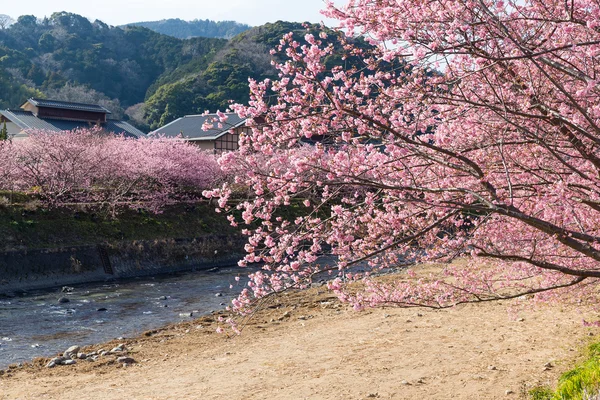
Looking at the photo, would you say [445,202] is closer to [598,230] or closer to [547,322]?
[598,230]

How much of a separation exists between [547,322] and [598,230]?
4.41 m

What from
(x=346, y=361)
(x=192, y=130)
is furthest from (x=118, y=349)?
(x=192, y=130)

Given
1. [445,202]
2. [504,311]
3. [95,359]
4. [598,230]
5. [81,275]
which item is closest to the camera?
[445,202]

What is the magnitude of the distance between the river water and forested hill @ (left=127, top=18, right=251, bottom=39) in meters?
162

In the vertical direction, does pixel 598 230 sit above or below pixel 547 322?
above

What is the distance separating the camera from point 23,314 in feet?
46.6

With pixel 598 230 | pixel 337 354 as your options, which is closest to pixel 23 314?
pixel 337 354

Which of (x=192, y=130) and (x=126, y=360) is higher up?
(x=192, y=130)

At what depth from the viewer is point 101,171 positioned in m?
25.0

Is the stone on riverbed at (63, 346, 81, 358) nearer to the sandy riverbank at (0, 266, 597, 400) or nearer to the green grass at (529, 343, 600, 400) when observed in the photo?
the sandy riverbank at (0, 266, 597, 400)

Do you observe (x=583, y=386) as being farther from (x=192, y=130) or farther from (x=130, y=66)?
(x=130, y=66)

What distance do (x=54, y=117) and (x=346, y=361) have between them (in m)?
38.5

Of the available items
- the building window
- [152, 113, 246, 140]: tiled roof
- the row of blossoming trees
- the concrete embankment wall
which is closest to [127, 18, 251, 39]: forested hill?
[152, 113, 246, 140]: tiled roof

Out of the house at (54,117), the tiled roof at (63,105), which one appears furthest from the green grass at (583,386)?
the tiled roof at (63,105)
